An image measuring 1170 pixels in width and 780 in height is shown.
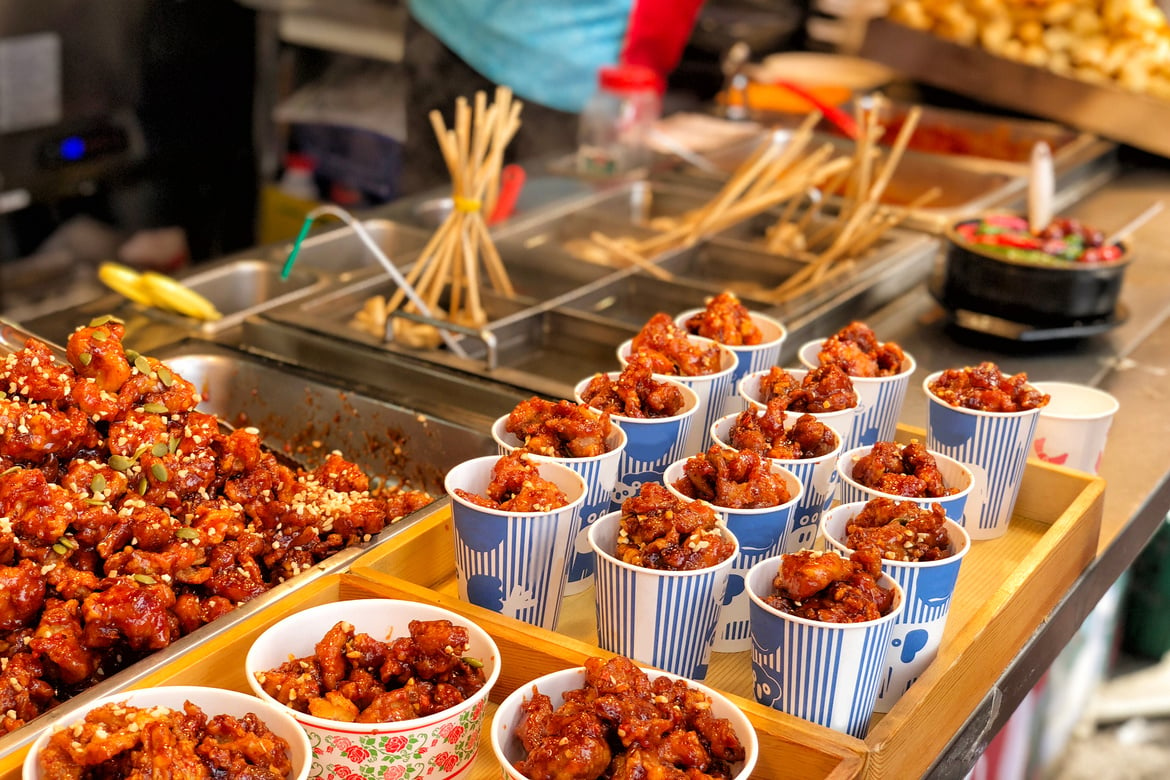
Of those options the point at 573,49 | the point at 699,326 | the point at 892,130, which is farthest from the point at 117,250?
the point at 699,326

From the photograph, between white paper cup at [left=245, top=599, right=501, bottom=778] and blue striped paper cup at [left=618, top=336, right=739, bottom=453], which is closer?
white paper cup at [left=245, top=599, right=501, bottom=778]

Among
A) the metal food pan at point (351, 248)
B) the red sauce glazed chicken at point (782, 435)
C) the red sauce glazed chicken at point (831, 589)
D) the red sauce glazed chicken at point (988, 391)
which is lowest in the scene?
the metal food pan at point (351, 248)

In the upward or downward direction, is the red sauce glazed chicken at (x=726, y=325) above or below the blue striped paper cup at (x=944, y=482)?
above

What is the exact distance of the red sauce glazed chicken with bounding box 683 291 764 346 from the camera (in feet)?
7.39

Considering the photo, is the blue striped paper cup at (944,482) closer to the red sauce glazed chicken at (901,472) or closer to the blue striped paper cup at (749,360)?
the red sauce glazed chicken at (901,472)

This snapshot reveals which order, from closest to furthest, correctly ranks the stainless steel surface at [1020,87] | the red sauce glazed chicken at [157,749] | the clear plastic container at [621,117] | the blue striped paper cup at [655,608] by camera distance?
the red sauce glazed chicken at [157,749], the blue striped paper cup at [655,608], the clear plastic container at [621,117], the stainless steel surface at [1020,87]

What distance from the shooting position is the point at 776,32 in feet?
19.7

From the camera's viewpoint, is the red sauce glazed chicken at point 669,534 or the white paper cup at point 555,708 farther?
the red sauce glazed chicken at point 669,534

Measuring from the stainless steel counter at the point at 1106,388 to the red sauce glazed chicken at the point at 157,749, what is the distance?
86 cm

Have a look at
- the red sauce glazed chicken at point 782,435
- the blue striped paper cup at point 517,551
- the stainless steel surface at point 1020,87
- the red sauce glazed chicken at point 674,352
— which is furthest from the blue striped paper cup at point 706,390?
the stainless steel surface at point 1020,87

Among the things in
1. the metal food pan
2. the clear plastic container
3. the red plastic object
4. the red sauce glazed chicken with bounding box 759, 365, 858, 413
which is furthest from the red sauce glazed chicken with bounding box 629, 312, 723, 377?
the clear plastic container

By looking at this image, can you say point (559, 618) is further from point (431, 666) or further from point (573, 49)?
point (573, 49)

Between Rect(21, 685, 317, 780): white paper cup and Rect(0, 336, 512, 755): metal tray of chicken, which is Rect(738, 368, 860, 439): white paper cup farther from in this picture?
Rect(21, 685, 317, 780): white paper cup

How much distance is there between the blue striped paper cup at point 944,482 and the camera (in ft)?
5.67
